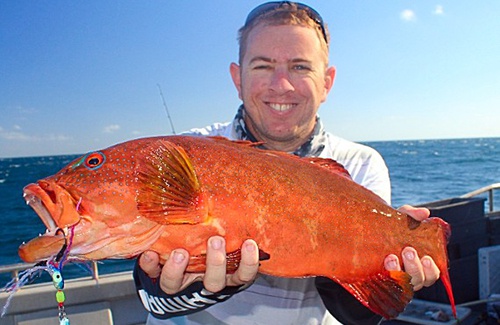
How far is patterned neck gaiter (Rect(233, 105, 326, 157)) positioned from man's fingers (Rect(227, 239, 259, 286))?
122 centimetres

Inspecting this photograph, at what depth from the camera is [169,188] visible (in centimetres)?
184

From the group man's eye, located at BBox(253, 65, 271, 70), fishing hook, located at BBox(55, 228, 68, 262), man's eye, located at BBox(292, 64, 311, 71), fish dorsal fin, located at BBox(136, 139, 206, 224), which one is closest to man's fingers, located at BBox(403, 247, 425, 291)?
fish dorsal fin, located at BBox(136, 139, 206, 224)

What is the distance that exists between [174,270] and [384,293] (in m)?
1.07

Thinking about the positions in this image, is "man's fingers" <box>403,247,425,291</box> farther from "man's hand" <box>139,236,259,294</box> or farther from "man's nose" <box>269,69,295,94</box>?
"man's nose" <box>269,69,295,94</box>

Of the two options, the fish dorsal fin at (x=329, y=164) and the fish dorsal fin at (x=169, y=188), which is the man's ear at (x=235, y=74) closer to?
the fish dorsal fin at (x=329, y=164)

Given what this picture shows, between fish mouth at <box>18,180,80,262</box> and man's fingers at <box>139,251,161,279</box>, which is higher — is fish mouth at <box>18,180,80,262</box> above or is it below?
above

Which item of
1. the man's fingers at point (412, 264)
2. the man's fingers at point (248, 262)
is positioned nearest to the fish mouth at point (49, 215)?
the man's fingers at point (248, 262)

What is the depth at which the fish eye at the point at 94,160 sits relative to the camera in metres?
1.92

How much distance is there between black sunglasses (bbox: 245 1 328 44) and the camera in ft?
10.0

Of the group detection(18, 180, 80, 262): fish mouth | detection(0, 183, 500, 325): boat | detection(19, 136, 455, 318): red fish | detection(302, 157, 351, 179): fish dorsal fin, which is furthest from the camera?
detection(0, 183, 500, 325): boat

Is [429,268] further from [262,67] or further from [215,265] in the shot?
[262,67]

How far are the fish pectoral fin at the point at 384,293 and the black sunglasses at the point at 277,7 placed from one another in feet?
5.70

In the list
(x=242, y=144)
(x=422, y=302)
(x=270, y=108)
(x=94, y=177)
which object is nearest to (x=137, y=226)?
(x=94, y=177)

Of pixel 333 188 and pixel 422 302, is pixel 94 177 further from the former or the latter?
pixel 422 302
